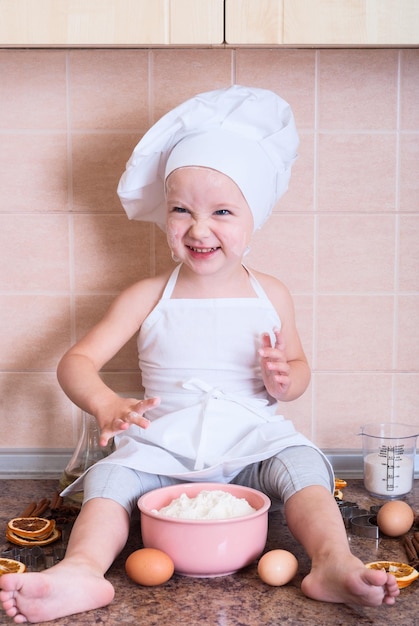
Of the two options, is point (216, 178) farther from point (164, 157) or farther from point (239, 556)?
point (239, 556)

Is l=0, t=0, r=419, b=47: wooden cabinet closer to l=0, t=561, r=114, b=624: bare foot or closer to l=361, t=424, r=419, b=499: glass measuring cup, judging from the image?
l=361, t=424, r=419, b=499: glass measuring cup

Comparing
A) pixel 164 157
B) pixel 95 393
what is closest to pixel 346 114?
pixel 164 157

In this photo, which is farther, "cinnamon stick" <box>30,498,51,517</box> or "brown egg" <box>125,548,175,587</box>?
"cinnamon stick" <box>30,498,51,517</box>

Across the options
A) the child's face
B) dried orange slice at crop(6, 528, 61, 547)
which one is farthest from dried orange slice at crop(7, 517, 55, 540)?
the child's face

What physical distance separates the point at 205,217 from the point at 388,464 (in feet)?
1.77

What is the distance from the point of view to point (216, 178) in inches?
45.1

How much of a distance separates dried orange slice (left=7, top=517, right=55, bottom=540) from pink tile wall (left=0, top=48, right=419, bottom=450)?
339 mm

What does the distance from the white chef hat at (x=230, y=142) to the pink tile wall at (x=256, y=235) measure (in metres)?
0.20

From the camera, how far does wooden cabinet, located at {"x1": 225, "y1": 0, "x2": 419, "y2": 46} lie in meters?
1.15

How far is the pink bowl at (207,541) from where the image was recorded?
0.96 metres

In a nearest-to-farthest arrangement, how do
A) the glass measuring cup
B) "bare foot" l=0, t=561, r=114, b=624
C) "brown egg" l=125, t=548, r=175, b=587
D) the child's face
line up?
"bare foot" l=0, t=561, r=114, b=624 → "brown egg" l=125, t=548, r=175, b=587 → the child's face → the glass measuring cup

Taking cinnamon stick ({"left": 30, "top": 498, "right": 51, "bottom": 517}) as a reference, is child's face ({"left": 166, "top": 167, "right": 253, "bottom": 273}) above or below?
above

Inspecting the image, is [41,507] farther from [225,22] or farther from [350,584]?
[225,22]

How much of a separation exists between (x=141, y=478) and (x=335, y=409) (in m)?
0.49
